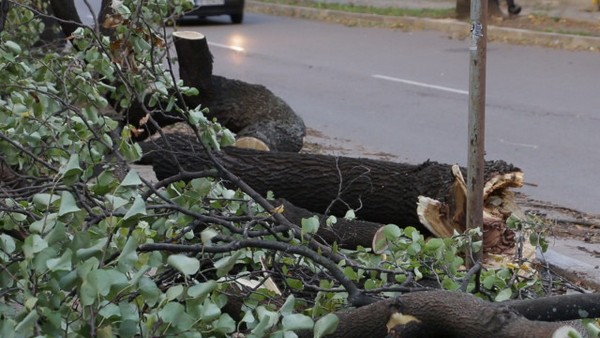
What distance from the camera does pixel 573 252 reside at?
19.4ft

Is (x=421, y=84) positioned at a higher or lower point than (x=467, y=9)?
lower

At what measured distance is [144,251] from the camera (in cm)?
273

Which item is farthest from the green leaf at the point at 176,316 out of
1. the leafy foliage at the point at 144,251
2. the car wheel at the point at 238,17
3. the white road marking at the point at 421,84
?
the car wheel at the point at 238,17

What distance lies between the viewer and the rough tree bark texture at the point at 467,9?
18484mm

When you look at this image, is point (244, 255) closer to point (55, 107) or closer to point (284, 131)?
point (55, 107)

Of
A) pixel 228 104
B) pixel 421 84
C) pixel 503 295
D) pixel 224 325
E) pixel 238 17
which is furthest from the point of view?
pixel 238 17

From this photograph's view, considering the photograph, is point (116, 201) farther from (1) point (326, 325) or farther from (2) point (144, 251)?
(1) point (326, 325)

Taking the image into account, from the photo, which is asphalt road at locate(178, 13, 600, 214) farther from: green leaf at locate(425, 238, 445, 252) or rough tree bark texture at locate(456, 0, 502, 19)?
green leaf at locate(425, 238, 445, 252)

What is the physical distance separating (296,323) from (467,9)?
1657 centimetres

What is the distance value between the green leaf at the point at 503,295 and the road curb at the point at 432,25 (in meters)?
12.7

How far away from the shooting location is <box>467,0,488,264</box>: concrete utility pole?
4770 mm

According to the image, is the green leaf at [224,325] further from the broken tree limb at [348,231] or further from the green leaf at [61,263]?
the broken tree limb at [348,231]

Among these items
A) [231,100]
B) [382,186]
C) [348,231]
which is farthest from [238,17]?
[348,231]

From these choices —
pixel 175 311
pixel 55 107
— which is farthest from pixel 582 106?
pixel 175 311
